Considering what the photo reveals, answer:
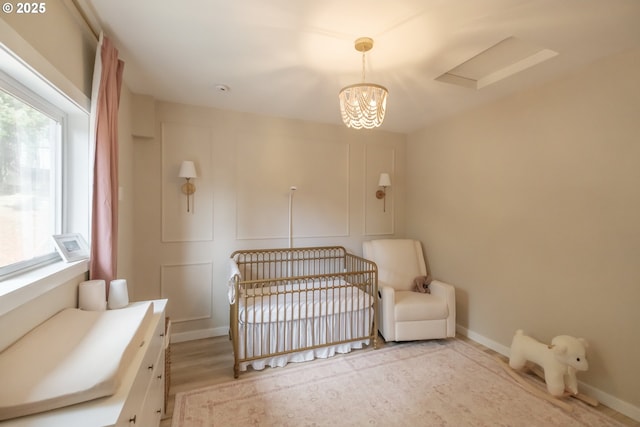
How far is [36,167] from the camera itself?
1.40 metres

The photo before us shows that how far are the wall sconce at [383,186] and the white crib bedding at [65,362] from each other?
2.90 metres

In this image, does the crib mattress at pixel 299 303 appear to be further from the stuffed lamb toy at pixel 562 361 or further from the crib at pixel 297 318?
the stuffed lamb toy at pixel 562 361

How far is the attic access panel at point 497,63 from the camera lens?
190 cm

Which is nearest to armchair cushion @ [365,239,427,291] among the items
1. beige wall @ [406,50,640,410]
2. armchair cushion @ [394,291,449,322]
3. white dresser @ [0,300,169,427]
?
beige wall @ [406,50,640,410]

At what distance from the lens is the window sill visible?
3.16ft

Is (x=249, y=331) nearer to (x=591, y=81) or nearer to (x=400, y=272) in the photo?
(x=400, y=272)

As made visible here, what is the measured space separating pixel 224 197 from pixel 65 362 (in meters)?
2.14

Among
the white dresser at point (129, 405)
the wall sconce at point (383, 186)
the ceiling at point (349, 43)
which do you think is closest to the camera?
the white dresser at point (129, 405)

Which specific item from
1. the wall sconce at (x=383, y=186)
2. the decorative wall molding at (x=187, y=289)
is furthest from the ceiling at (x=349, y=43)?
the decorative wall molding at (x=187, y=289)

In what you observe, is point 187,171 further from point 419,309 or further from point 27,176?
point 419,309

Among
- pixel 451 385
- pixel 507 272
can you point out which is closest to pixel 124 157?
pixel 451 385

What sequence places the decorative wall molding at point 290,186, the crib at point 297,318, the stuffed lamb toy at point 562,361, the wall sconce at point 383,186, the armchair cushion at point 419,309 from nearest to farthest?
the stuffed lamb toy at point 562,361
the crib at point 297,318
the armchair cushion at point 419,309
the decorative wall molding at point 290,186
the wall sconce at point 383,186

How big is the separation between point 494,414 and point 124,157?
11.0 feet

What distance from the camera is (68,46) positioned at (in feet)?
4.66
